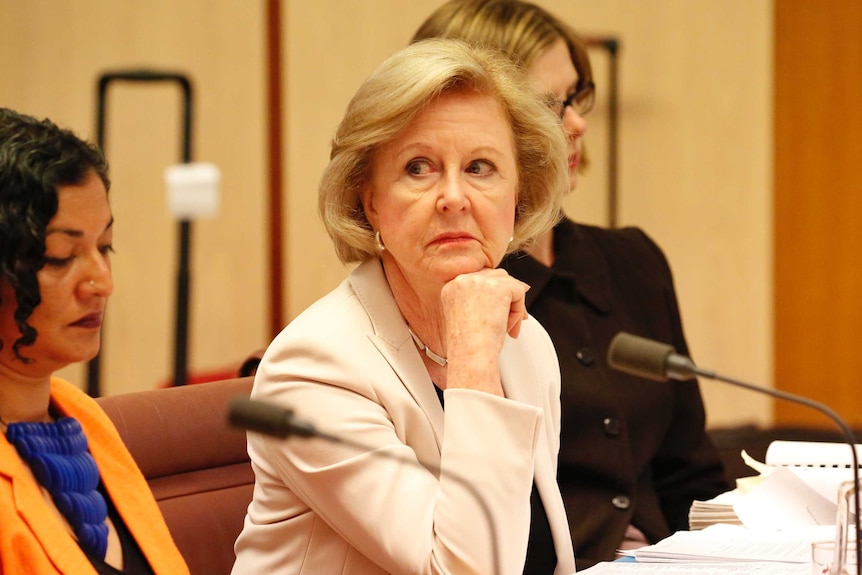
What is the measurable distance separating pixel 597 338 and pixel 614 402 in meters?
0.14

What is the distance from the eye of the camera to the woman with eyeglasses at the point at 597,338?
7.32 ft

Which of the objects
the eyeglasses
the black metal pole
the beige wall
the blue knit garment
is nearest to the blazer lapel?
the blue knit garment

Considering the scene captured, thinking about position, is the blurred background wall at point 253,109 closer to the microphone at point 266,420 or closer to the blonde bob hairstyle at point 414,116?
the blonde bob hairstyle at point 414,116

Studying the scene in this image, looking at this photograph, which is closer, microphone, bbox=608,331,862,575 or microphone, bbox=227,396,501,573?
microphone, bbox=227,396,501,573

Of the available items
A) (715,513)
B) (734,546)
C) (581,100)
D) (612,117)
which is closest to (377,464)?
(734,546)

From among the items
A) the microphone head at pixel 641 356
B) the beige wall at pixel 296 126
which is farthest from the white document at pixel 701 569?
the beige wall at pixel 296 126

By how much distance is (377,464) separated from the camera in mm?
1561

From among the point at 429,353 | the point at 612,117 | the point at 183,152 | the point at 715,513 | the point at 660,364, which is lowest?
the point at 715,513

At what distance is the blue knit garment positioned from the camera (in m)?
1.52

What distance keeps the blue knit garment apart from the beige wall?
2.72 metres

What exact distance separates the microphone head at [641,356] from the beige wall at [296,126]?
306cm

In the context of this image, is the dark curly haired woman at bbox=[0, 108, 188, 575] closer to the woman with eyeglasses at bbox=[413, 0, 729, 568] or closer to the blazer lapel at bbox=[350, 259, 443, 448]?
the blazer lapel at bbox=[350, 259, 443, 448]

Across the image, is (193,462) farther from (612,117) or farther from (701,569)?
(612,117)

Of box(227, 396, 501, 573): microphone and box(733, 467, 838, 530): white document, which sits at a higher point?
box(227, 396, 501, 573): microphone
